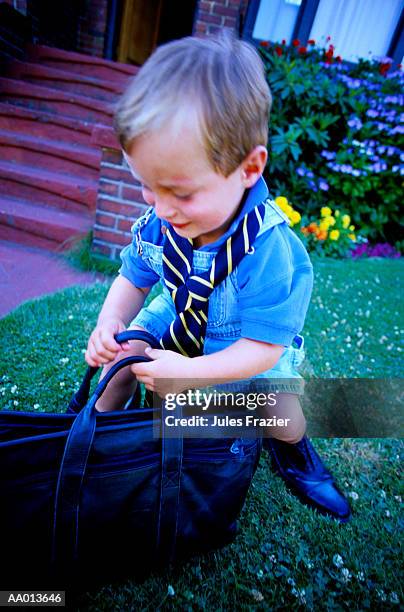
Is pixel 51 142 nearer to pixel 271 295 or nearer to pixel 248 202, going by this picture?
pixel 248 202

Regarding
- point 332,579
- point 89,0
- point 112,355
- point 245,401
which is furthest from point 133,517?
point 89,0

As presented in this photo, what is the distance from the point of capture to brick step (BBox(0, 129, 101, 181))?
349 centimetres

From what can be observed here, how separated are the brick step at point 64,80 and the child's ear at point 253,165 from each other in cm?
391

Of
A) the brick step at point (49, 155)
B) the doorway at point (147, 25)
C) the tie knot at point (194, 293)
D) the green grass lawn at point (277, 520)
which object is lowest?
the green grass lawn at point (277, 520)

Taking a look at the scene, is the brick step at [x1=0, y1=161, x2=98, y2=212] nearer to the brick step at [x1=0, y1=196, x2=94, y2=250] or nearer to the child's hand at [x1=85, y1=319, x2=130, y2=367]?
the brick step at [x1=0, y1=196, x2=94, y2=250]

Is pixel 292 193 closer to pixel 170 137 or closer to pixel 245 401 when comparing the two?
pixel 245 401

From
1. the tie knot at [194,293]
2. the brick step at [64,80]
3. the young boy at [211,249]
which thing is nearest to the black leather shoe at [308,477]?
the young boy at [211,249]

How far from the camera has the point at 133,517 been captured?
40.6 inches

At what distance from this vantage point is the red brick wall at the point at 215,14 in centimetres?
425

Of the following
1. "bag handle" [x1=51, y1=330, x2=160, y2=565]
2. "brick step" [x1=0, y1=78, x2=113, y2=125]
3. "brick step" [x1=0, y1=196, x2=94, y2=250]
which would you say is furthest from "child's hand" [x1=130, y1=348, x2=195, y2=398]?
"brick step" [x1=0, y1=78, x2=113, y2=125]

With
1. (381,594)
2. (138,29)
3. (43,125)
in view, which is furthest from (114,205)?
(138,29)

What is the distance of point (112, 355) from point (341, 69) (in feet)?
16.9

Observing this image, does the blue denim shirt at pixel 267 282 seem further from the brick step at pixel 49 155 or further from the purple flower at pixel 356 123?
the purple flower at pixel 356 123

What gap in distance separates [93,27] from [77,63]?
146cm
